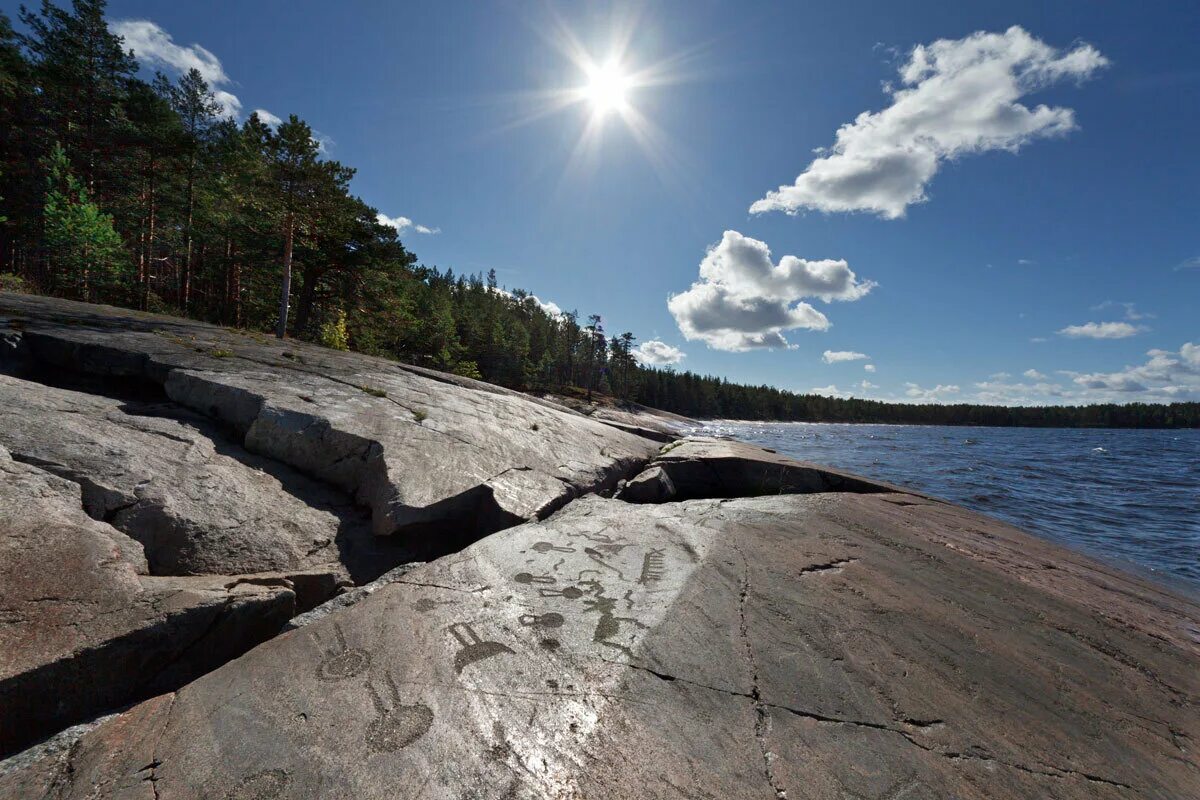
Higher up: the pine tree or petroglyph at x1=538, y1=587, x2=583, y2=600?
the pine tree

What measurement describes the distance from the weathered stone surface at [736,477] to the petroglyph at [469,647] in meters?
7.47

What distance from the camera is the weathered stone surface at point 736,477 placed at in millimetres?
11430

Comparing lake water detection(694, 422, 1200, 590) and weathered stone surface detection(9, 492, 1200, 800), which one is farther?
lake water detection(694, 422, 1200, 590)

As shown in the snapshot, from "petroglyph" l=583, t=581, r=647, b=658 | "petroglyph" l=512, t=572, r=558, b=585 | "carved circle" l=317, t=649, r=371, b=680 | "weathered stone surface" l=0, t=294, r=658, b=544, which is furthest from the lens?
"weathered stone surface" l=0, t=294, r=658, b=544

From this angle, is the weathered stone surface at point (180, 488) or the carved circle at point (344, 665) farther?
the weathered stone surface at point (180, 488)

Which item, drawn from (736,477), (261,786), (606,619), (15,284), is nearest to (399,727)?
(261,786)

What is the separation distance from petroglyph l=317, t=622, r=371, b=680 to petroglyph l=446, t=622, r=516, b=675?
27.0 inches

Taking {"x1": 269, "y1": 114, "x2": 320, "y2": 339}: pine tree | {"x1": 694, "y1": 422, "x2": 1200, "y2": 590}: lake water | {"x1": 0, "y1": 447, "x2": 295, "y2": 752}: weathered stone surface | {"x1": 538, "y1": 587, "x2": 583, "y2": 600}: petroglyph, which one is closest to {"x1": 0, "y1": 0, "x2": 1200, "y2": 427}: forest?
{"x1": 269, "y1": 114, "x2": 320, "y2": 339}: pine tree

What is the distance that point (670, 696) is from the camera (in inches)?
125

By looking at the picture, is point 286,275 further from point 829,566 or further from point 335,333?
point 829,566

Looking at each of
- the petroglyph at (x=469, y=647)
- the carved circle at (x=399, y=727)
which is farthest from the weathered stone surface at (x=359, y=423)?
the carved circle at (x=399, y=727)

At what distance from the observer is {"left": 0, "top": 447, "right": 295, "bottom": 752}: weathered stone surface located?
3086 millimetres

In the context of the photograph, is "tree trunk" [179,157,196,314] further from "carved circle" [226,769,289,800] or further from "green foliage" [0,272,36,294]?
"carved circle" [226,769,289,800]

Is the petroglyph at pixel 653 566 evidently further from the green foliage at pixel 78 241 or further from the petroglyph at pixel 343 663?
the green foliage at pixel 78 241
